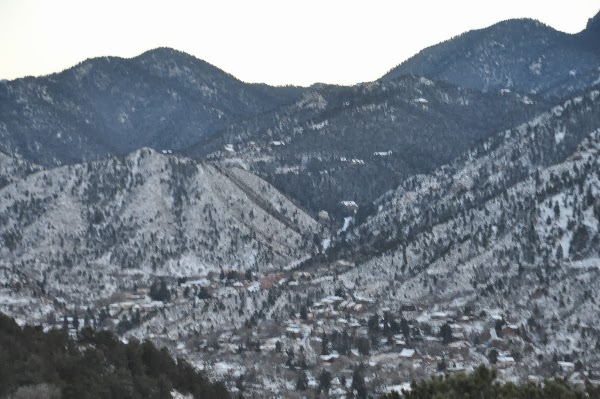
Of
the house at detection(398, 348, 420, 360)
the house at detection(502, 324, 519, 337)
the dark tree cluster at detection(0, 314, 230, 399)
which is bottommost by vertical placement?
the house at detection(398, 348, 420, 360)

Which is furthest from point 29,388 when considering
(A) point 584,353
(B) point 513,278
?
(B) point 513,278

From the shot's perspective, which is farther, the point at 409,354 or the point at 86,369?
the point at 409,354

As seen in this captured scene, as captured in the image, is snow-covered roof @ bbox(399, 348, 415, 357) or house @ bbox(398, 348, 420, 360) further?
snow-covered roof @ bbox(399, 348, 415, 357)

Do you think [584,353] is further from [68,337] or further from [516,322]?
[68,337]

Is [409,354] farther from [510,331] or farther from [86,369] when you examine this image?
[86,369]

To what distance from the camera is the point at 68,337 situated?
3807 inches

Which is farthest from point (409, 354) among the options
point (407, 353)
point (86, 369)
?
point (86, 369)

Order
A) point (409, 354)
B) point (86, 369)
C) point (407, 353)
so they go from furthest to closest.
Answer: point (407, 353), point (409, 354), point (86, 369)

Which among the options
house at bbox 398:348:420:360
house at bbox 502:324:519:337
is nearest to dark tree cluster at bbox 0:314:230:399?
house at bbox 398:348:420:360

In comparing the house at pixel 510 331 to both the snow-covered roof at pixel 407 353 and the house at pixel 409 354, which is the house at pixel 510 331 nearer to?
the house at pixel 409 354

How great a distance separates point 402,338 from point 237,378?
32922 millimetres

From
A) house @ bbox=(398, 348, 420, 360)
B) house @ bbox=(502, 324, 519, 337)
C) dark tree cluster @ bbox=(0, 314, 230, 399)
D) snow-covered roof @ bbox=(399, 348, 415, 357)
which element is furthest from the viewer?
house @ bbox=(502, 324, 519, 337)

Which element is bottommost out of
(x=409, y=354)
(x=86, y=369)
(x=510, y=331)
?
(x=409, y=354)

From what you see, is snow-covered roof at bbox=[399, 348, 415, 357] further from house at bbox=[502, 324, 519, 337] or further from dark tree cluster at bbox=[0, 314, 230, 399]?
dark tree cluster at bbox=[0, 314, 230, 399]
